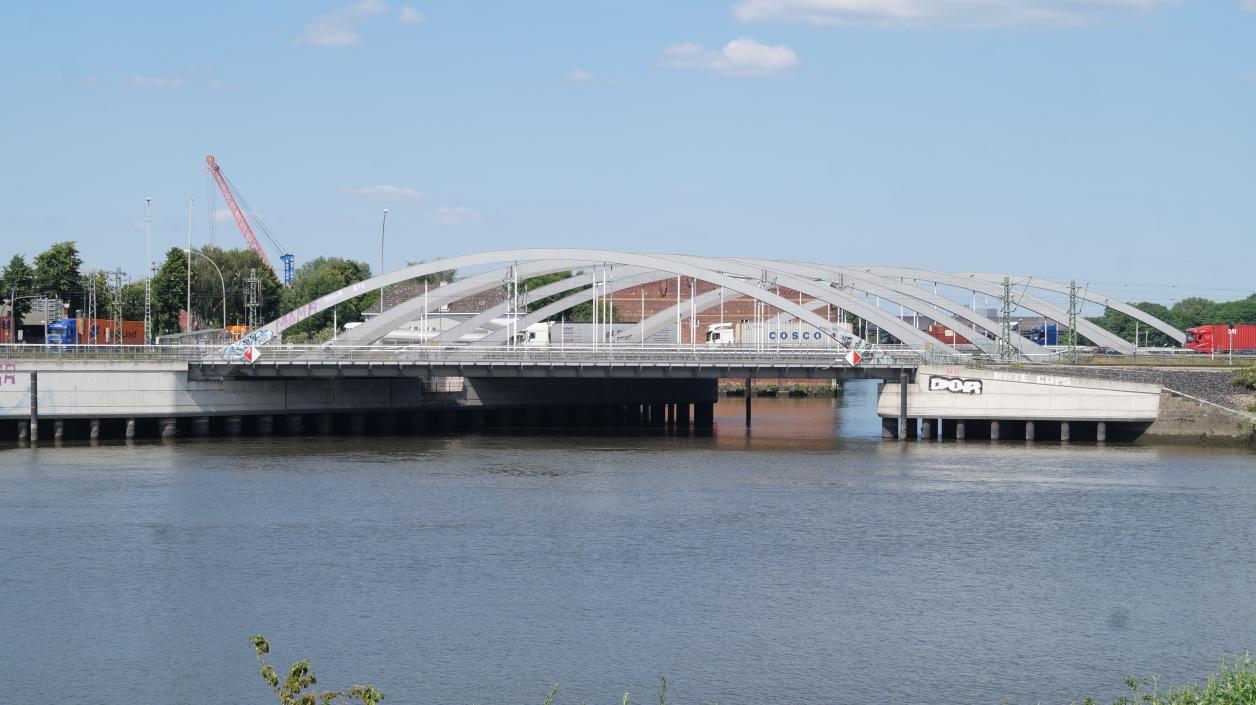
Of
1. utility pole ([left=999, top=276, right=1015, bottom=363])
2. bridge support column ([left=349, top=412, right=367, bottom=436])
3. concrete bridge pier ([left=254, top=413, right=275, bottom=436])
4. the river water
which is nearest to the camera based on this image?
the river water

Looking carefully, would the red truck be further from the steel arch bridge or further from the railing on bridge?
the railing on bridge

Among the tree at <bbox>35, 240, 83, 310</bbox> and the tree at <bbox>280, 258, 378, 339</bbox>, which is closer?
the tree at <bbox>35, 240, 83, 310</bbox>

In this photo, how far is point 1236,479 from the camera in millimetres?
58500

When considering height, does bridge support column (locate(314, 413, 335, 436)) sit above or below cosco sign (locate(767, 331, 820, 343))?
below

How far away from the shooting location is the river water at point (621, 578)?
29609 mm

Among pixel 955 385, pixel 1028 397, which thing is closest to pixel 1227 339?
pixel 1028 397

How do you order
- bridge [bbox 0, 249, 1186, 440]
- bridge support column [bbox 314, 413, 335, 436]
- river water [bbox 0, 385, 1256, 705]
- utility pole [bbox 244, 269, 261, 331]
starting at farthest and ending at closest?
utility pole [bbox 244, 269, 261, 331] < bridge support column [bbox 314, 413, 335, 436] < bridge [bbox 0, 249, 1186, 440] < river water [bbox 0, 385, 1256, 705]

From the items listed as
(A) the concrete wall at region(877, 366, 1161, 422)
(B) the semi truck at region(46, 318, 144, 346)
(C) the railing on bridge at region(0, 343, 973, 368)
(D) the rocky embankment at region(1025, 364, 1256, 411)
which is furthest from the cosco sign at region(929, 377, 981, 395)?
(B) the semi truck at region(46, 318, 144, 346)

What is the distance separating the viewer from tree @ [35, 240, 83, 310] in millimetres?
118938

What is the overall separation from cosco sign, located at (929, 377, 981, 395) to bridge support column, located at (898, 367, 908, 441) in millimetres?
1440

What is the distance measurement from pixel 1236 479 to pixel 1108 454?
428 inches

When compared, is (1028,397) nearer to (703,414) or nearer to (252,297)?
(703,414)

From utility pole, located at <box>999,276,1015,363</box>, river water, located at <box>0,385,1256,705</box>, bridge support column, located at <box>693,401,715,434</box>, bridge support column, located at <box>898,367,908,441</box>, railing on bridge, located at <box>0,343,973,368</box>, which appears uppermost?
utility pole, located at <box>999,276,1015,363</box>

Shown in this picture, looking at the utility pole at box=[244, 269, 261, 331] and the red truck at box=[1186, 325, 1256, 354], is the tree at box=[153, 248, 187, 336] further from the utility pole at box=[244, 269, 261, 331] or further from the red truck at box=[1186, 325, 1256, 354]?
the red truck at box=[1186, 325, 1256, 354]
